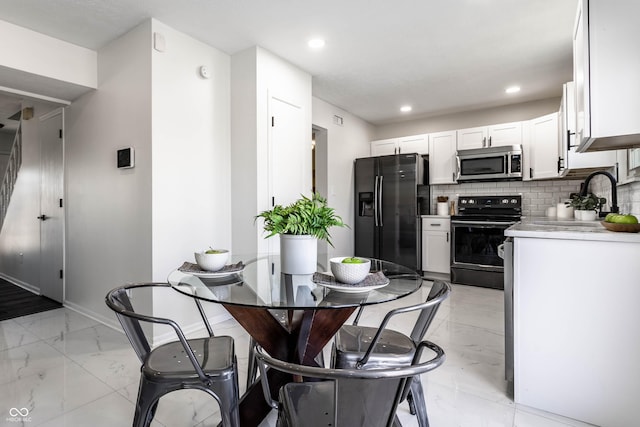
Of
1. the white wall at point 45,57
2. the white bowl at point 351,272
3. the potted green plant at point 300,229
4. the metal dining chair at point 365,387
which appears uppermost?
the white wall at point 45,57

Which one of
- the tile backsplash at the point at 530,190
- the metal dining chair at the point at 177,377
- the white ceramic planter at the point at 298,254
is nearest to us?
the metal dining chair at the point at 177,377

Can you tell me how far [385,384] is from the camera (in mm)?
812

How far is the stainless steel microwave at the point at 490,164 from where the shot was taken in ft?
14.5

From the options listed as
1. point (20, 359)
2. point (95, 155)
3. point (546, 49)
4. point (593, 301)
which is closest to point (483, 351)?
point (593, 301)

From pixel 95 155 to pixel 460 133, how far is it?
4558mm

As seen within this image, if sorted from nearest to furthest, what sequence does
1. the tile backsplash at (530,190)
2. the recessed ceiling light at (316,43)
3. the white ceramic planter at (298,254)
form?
the white ceramic planter at (298,254), the recessed ceiling light at (316,43), the tile backsplash at (530,190)

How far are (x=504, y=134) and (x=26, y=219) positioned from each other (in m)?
6.57

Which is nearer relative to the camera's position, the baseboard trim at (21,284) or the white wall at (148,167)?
the white wall at (148,167)

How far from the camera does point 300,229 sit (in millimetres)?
1550

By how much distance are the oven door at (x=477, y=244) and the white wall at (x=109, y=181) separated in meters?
3.82

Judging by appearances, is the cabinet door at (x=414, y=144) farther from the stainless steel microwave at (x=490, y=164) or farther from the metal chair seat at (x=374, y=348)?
the metal chair seat at (x=374, y=348)

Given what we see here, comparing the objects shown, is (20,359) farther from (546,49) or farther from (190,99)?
(546,49)

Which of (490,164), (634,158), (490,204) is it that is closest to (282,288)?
(634,158)

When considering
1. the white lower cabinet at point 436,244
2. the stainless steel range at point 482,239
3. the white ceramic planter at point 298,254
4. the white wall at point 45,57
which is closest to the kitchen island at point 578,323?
the white ceramic planter at point 298,254
